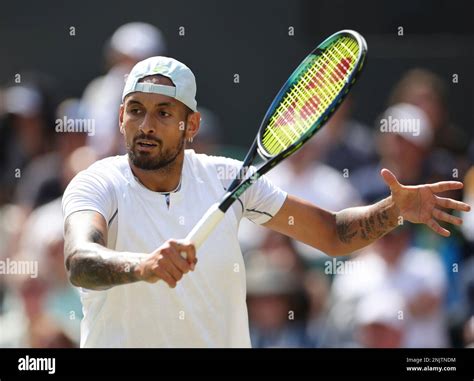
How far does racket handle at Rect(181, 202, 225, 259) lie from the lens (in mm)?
3980

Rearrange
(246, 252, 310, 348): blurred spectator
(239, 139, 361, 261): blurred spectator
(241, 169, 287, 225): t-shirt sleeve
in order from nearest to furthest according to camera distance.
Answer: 1. (241, 169, 287, 225): t-shirt sleeve
2. (246, 252, 310, 348): blurred spectator
3. (239, 139, 361, 261): blurred spectator

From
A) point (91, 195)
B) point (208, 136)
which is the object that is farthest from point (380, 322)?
point (91, 195)

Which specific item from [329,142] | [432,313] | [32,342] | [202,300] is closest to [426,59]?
[329,142]

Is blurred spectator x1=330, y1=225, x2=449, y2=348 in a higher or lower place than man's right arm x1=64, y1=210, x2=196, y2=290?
higher

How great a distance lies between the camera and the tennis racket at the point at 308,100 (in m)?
4.55

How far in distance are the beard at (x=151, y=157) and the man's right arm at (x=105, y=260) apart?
0.29 meters

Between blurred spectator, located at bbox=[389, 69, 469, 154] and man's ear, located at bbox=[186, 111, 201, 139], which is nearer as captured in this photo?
man's ear, located at bbox=[186, 111, 201, 139]

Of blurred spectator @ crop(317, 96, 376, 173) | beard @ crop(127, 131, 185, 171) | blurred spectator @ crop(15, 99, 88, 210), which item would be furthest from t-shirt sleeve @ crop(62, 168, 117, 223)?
blurred spectator @ crop(317, 96, 376, 173)

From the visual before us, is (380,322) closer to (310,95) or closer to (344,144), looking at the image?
(344,144)

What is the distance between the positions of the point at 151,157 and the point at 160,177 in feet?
0.32

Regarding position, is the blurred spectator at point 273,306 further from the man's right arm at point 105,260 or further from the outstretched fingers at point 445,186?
the man's right arm at point 105,260

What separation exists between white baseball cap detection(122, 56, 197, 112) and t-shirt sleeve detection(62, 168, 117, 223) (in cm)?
34

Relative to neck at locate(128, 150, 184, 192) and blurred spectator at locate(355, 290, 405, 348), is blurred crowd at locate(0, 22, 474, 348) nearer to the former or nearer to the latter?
blurred spectator at locate(355, 290, 405, 348)

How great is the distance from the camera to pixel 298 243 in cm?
683
